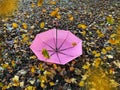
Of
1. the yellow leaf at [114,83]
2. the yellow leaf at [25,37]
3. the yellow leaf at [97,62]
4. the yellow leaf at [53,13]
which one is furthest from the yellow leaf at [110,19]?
the yellow leaf at [25,37]

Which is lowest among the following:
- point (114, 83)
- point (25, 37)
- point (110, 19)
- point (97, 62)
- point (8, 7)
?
point (114, 83)

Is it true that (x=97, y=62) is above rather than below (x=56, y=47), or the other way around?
below

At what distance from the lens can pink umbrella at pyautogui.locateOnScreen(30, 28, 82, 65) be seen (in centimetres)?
345

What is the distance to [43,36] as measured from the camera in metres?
3.77

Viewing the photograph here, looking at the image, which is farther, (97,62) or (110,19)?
(110,19)

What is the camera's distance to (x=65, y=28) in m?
4.46

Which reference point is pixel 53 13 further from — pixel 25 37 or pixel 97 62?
pixel 97 62

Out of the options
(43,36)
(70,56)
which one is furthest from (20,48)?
(70,56)

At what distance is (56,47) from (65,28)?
3.02 feet

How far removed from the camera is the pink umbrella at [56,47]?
345cm

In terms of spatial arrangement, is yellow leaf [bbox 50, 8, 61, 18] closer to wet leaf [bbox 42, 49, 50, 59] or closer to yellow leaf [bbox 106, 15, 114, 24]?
yellow leaf [bbox 106, 15, 114, 24]

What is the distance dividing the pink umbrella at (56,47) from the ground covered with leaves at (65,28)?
0.24 m

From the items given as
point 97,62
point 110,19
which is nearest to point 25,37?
point 97,62

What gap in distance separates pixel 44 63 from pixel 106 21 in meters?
1.60
